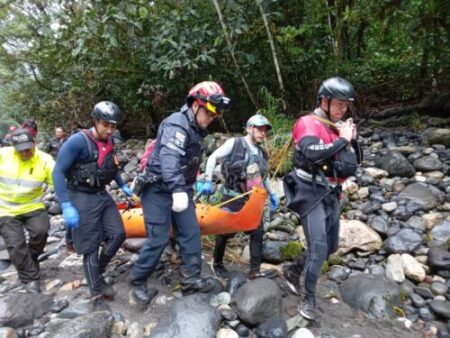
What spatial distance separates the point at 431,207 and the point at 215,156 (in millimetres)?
3410

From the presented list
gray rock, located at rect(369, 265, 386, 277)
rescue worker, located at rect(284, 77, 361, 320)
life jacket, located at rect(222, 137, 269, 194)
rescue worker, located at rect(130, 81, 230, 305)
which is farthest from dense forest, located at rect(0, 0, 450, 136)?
rescue worker, located at rect(130, 81, 230, 305)

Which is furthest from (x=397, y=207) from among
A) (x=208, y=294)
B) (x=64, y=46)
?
(x=64, y=46)

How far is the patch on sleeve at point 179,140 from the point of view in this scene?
2.99 meters

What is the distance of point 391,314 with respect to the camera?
3393mm

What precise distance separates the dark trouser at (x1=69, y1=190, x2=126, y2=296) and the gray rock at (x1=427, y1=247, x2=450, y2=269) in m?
3.48

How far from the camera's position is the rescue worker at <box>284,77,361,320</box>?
9.47 ft

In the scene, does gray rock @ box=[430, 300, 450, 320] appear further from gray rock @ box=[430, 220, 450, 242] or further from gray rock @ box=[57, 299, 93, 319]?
gray rock @ box=[57, 299, 93, 319]

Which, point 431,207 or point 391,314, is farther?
point 431,207

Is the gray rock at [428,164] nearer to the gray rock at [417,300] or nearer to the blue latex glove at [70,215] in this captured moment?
the gray rock at [417,300]

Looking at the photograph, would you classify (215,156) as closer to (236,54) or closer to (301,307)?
(301,307)

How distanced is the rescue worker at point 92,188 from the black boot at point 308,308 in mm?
1868

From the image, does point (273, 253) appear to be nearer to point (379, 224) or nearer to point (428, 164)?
point (379, 224)

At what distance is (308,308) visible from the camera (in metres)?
3.20

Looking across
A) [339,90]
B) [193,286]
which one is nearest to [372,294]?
[193,286]
